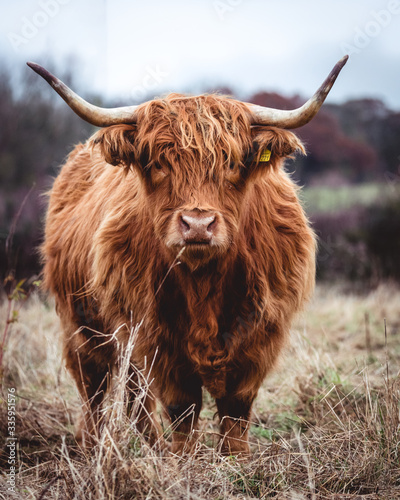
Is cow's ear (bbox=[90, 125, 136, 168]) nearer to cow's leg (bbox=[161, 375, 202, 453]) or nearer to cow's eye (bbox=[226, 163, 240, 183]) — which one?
cow's eye (bbox=[226, 163, 240, 183])

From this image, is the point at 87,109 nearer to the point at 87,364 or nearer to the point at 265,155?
the point at 265,155

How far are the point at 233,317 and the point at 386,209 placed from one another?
9494mm

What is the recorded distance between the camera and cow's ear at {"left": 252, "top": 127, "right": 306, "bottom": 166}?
277 centimetres

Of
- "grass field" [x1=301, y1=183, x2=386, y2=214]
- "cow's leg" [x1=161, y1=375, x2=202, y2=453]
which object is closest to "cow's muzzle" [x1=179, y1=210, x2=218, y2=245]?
"cow's leg" [x1=161, y1=375, x2=202, y2=453]

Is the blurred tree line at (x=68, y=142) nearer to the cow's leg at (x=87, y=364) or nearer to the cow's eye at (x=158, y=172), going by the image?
the cow's leg at (x=87, y=364)

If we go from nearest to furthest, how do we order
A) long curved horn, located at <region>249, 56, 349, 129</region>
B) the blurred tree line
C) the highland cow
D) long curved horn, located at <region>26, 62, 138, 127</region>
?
long curved horn, located at <region>249, 56, 349, 129</region>
long curved horn, located at <region>26, 62, 138, 127</region>
the highland cow
the blurred tree line

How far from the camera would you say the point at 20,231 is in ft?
32.8

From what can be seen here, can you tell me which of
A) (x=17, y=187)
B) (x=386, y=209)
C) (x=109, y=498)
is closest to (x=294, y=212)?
(x=109, y=498)

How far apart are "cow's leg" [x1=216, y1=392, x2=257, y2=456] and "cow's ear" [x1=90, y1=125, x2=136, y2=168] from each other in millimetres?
1498

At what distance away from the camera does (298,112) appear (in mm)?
2654

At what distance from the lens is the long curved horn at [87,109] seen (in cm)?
254

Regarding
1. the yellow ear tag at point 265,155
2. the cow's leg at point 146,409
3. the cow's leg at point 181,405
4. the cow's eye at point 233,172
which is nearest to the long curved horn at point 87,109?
the cow's eye at point 233,172

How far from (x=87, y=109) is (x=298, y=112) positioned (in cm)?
107

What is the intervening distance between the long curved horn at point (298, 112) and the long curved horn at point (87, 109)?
69cm
